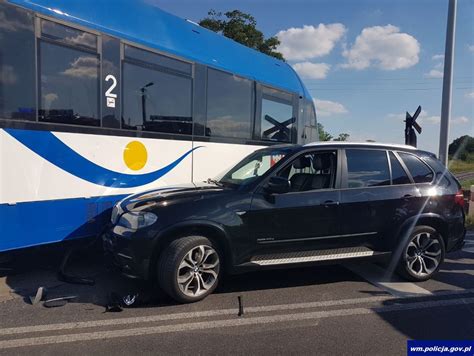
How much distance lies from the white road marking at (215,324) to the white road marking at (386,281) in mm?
360

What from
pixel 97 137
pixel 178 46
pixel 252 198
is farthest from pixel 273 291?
pixel 178 46

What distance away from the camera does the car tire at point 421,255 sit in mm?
5664

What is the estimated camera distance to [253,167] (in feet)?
19.2

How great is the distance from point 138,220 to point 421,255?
365 centimetres

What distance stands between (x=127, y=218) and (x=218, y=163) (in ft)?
9.94

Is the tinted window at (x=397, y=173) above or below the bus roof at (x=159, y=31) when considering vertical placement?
below

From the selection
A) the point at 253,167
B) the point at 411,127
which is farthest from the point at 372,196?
the point at 411,127

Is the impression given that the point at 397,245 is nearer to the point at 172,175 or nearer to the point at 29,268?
the point at 172,175

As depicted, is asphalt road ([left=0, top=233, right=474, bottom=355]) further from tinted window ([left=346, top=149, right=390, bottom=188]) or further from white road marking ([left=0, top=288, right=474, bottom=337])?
tinted window ([left=346, top=149, right=390, bottom=188])

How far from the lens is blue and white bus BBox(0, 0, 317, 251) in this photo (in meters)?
4.83

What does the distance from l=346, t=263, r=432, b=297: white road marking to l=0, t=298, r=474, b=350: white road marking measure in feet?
1.18

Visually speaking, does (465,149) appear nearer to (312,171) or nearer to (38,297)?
(312,171)

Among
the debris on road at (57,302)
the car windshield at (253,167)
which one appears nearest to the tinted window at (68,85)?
the car windshield at (253,167)

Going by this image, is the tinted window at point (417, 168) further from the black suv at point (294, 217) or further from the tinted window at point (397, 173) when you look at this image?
the tinted window at point (397, 173)
